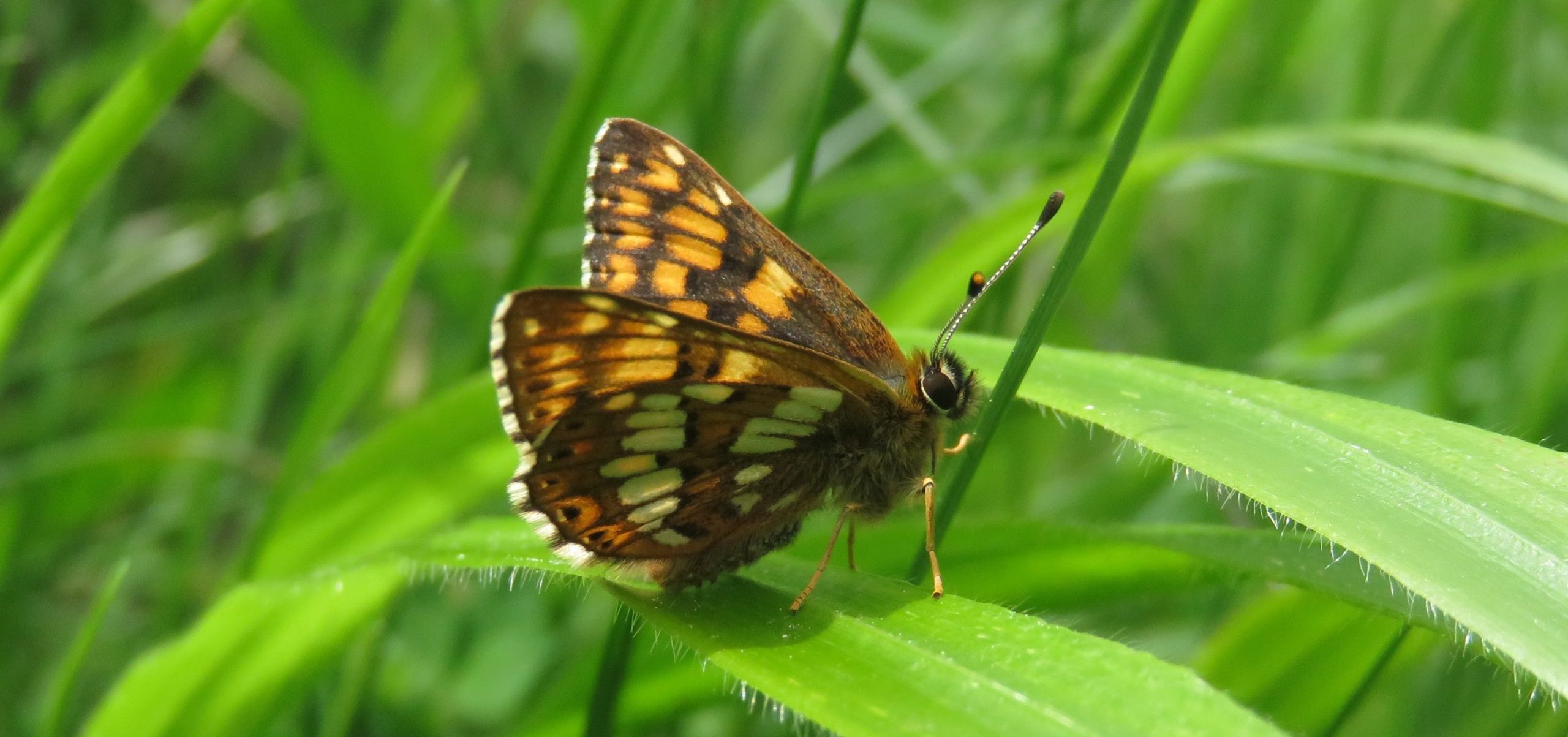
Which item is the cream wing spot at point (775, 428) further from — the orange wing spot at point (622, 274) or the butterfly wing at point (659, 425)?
the orange wing spot at point (622, 274)

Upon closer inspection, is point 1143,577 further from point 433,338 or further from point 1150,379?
point 433,338

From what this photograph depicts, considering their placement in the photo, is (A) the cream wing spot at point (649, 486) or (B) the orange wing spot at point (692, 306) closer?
(A) the cream wing spot at point (649, 486)

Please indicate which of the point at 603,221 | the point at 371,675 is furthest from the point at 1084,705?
the point at 371,675

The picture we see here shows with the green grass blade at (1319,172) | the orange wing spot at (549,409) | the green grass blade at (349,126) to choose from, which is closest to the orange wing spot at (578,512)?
the orange wing spot at (549,409)

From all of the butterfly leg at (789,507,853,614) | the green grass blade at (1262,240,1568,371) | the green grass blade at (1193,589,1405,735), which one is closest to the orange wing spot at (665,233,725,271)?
the butterfly leg at (789,507,853,614)

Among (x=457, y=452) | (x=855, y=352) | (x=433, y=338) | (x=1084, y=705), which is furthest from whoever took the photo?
(x=433, y=338)

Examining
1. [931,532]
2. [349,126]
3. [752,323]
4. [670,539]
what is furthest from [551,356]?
[349,126]

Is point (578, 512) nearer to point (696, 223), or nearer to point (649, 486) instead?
point (649, 486)
